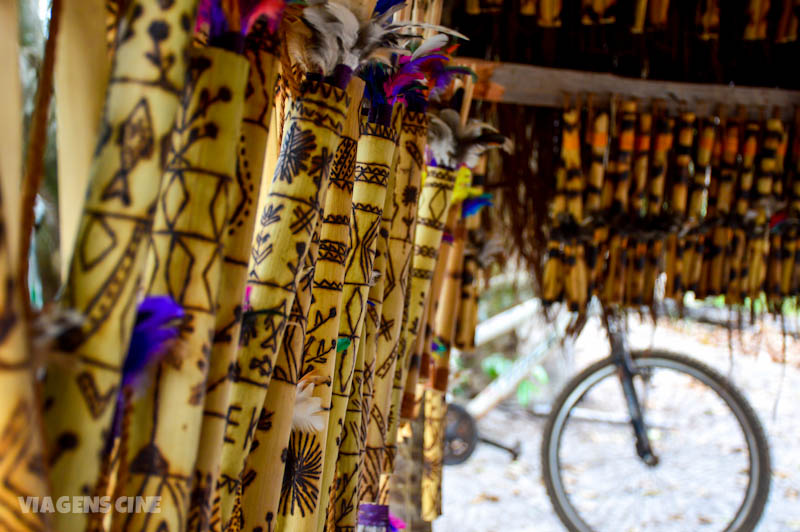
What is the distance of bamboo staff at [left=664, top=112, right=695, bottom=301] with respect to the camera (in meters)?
2.35

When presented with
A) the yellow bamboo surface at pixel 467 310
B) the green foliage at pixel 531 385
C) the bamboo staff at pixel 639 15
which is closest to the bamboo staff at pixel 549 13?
the bamboo staff at pixel 639 15

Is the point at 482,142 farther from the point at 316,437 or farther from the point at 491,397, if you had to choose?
the point at 491,397

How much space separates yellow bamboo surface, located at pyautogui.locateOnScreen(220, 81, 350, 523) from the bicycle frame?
2199mm

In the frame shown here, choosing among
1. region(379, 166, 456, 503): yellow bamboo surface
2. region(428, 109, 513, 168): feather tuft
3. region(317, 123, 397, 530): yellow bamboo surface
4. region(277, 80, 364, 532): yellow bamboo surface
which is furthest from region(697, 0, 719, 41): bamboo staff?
region(277, 80, 364, 532): yellow bamboo surface

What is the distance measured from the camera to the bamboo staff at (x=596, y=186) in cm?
225

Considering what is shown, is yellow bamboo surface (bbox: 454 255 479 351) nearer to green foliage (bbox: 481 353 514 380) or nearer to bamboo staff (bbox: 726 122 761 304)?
bamboo staff (bbox: 726 122 761 304)

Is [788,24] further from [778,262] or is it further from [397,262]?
[397,262]

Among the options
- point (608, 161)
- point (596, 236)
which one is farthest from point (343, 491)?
point (608, 161)

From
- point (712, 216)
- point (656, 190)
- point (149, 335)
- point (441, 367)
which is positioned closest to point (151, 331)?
point (149, 335)

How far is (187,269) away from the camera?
52cm

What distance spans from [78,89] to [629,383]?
267 cm

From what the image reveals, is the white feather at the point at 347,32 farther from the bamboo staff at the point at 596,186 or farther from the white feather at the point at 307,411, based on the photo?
A: the bamboo staff at the point at 596,186

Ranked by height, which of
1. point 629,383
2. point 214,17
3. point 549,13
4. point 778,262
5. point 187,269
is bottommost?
point 629,383

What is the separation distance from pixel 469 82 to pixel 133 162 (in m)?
0.94
